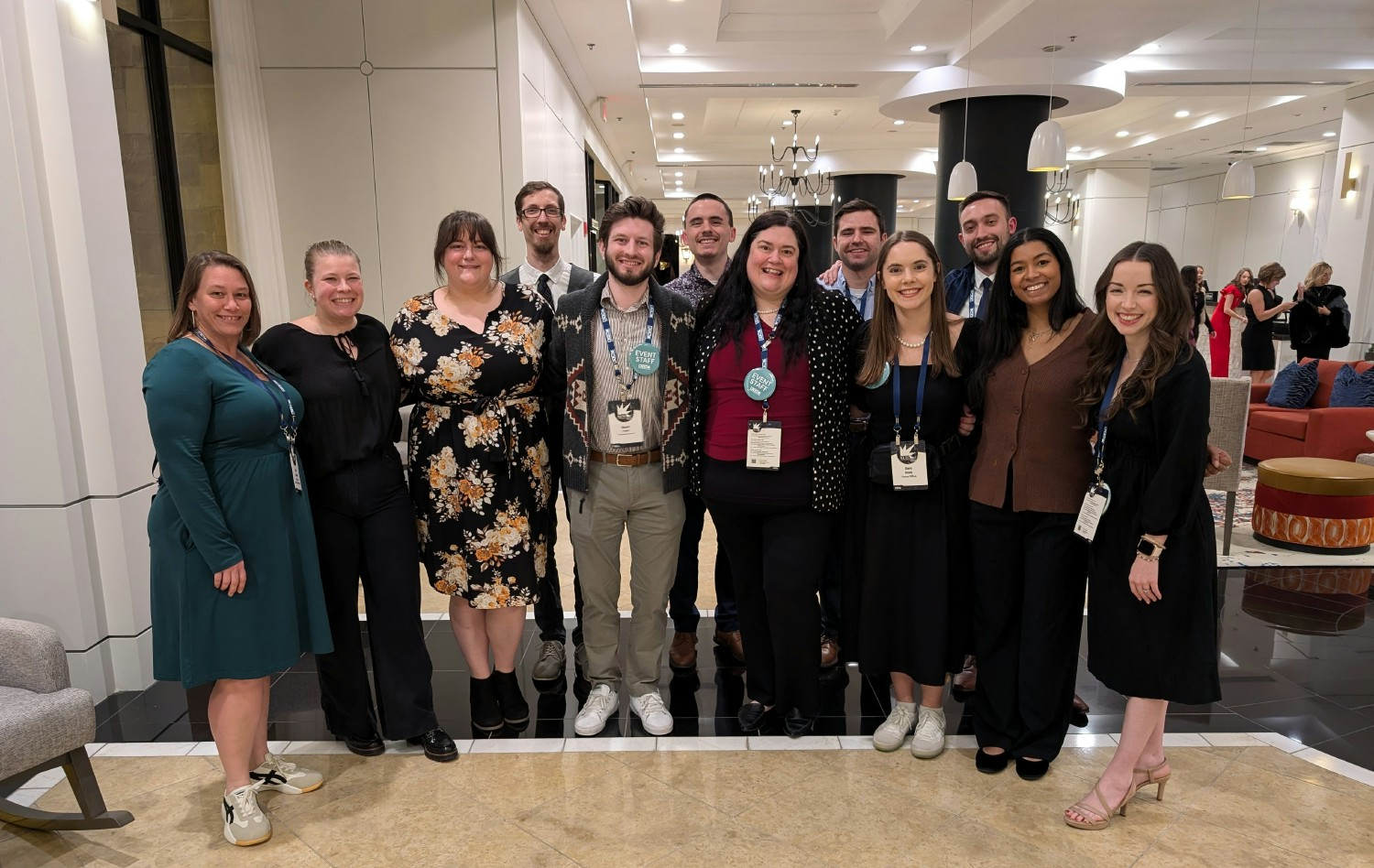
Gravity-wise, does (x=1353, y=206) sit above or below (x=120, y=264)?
above

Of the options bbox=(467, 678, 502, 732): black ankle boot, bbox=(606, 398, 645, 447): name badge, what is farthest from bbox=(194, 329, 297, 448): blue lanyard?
bbox=(467, 678, 502, 732): black ankle boot

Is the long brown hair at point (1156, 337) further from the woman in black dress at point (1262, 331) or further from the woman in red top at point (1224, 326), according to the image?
the woman in red top at point (1224, 326)

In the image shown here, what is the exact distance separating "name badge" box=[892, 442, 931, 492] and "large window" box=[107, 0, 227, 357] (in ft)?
11.9

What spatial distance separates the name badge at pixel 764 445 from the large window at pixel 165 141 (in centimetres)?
322

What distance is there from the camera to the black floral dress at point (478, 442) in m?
2.58

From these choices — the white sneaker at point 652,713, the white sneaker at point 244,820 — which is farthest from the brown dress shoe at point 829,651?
the white sneaker at point 244,820

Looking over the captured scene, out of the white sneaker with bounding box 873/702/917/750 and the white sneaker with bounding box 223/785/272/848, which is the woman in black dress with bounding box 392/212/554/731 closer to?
the white sneaker with bounding box 223/785/272/848

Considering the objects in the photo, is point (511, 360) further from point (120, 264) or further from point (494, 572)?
point (120, 264)

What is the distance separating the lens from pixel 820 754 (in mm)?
2795

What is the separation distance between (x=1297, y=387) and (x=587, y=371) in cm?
732

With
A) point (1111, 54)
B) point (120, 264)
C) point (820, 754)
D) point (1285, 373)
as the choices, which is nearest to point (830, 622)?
point (820, 754)

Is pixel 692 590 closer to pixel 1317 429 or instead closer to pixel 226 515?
pixel 226 515

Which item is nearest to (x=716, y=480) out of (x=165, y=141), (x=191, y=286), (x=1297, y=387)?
(x=191, y=286)

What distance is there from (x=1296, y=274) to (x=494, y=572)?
1809cm
